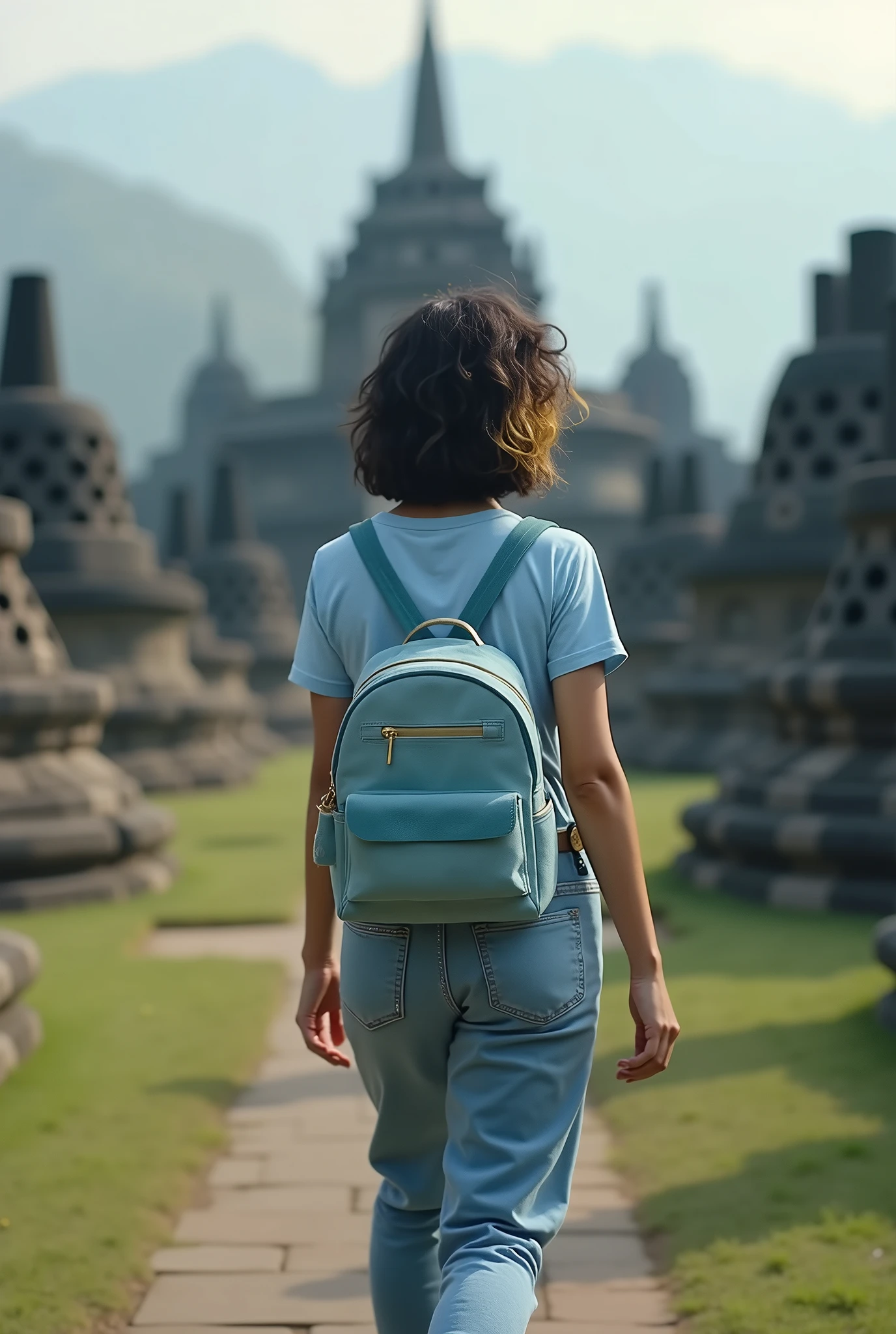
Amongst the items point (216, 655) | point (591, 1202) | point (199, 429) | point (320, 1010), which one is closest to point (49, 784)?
point (591, 1202)

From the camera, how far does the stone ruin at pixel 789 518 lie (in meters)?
15.0

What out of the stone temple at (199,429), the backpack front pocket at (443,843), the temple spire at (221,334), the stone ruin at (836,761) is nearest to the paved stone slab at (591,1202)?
the backpack front pocket at (443,843)

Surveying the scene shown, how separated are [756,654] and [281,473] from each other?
26320mm

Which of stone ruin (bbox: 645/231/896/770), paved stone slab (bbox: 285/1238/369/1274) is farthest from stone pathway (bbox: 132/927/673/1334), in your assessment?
stone ruin (bbox: 645/231/896/770)

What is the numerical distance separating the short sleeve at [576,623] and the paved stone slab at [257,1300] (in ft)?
5.89

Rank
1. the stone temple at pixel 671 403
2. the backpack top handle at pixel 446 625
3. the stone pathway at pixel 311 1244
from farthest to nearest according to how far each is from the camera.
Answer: the stone temple at pixel 671 403 → the stone pathway at pixel 311 1244 → the backpack top handle at pixel 446 625

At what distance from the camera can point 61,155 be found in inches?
6511

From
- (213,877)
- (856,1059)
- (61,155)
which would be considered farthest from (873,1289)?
(61,155)

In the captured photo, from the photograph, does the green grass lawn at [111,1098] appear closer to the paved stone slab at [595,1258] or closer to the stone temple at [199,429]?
the paved stone slab at [595,1258]

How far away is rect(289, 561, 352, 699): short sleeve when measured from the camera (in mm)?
2582

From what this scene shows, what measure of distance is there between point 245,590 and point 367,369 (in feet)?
47.1

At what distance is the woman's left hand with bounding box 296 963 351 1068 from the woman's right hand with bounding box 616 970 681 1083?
54 centimetres

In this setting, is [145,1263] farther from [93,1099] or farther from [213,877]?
[213,877]

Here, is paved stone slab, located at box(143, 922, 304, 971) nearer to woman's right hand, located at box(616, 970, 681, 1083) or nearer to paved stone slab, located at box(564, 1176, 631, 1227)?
paved stone slab, located at box(564, 1176, 631, 1227)
